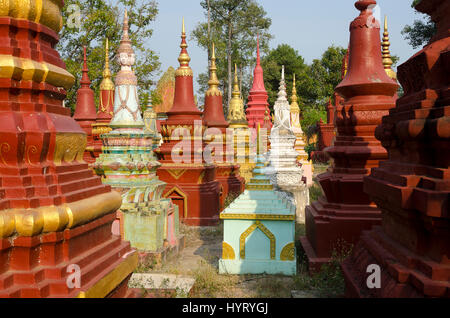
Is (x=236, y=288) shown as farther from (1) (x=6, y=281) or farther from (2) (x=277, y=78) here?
(2) (x=277, y=78)

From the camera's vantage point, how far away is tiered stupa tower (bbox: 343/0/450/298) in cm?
251

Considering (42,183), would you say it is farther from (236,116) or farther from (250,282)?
(236,116)

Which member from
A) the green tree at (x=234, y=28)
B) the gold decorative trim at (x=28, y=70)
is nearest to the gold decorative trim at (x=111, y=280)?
the gold decorative trim at (x=28, y=70)

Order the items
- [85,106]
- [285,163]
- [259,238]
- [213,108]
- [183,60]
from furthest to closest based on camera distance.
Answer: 1. [85,106]
2. [213,108]
3. [285,163]
4. [183,60]
5. [259,238]

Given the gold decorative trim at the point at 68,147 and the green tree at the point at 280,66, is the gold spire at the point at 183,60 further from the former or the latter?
the green tree at the point at 280,66

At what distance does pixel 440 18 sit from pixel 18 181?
3165 millimetres

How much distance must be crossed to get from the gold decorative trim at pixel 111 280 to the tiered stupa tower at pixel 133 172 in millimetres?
2606

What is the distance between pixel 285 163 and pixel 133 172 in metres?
5.42

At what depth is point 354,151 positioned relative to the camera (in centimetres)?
521

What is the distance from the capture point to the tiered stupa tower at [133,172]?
5977 mm

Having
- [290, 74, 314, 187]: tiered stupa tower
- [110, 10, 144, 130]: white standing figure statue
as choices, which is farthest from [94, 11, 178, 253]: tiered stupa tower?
[290, 74, 314, 187]: tiered stupa tower

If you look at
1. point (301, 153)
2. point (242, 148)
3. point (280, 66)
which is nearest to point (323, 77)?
point (280, 66)

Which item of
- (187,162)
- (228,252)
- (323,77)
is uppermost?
(323,77)
